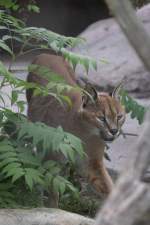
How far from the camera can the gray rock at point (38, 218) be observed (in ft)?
16.0

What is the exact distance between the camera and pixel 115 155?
736 cm

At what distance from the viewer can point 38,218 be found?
4.96 meters

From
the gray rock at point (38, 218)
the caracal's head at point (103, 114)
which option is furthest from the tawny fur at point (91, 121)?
the gray rock at point (38, 218)

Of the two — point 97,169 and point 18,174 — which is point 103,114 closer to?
point 97,169

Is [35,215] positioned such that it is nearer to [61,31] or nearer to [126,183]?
[126,183]

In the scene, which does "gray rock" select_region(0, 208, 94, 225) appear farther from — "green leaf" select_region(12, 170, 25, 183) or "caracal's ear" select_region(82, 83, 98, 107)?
"caracal's ear" select_region(82, 83, 98, 107)

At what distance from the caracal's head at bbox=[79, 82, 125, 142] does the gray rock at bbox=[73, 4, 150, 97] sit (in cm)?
296

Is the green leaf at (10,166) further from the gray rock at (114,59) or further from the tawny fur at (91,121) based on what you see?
the gray rock at (114,59)

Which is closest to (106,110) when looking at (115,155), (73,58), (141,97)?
(73,58)

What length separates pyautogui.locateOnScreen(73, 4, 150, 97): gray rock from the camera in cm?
952

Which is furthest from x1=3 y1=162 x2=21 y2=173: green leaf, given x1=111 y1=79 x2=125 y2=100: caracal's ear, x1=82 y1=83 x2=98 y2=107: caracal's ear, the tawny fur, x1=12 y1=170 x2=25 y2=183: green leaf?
x1=111 y1=79 x2=125 y2=100: caracal's ear

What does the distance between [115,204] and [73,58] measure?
3001mm

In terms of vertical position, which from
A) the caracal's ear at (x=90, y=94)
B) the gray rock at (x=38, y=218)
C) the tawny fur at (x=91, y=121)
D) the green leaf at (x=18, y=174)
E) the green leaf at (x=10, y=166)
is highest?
the caracal's ear at (x=90, y=94)

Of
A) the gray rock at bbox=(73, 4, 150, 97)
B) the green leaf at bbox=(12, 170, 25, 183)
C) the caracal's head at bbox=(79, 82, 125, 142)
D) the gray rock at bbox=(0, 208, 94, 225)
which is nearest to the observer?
the green leaf at bbox=(12, 170, 25, 183)
